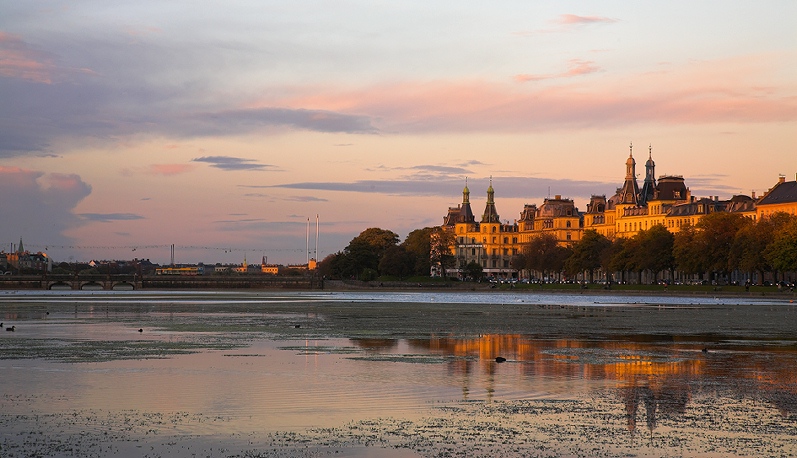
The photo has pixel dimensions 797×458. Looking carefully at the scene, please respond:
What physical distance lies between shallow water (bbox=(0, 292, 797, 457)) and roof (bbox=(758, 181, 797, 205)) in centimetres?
13647

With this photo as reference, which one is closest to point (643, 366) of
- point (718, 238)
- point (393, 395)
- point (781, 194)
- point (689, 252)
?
point (393, 395)

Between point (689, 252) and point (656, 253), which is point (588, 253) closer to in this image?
point (656, 253)

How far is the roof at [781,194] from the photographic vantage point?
17538 centimetres

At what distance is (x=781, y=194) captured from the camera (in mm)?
178875

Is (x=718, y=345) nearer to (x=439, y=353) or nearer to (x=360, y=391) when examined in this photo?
(x=439, y=353)

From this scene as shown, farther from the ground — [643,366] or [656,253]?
[656,253]

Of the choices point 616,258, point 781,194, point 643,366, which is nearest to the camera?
point 643,366

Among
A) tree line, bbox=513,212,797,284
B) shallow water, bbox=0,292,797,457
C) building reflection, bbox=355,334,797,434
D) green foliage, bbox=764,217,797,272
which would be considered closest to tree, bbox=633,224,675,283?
tree line, bbox=513,212,797,284

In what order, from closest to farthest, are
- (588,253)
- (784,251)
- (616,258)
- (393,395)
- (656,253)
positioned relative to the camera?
(393,395), (784,251), (656,253), (616,258), (588,253)

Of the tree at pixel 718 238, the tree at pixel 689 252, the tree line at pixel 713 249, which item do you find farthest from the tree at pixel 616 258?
the tree at pixel 718 238

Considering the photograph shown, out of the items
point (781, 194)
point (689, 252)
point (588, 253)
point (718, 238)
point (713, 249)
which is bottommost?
point (689, 252)

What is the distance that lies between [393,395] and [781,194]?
16551cm

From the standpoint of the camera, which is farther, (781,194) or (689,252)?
(781,194)

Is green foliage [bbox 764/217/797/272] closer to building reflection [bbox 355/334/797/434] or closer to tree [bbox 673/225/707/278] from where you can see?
tree [bbox 673/225/707/278]
